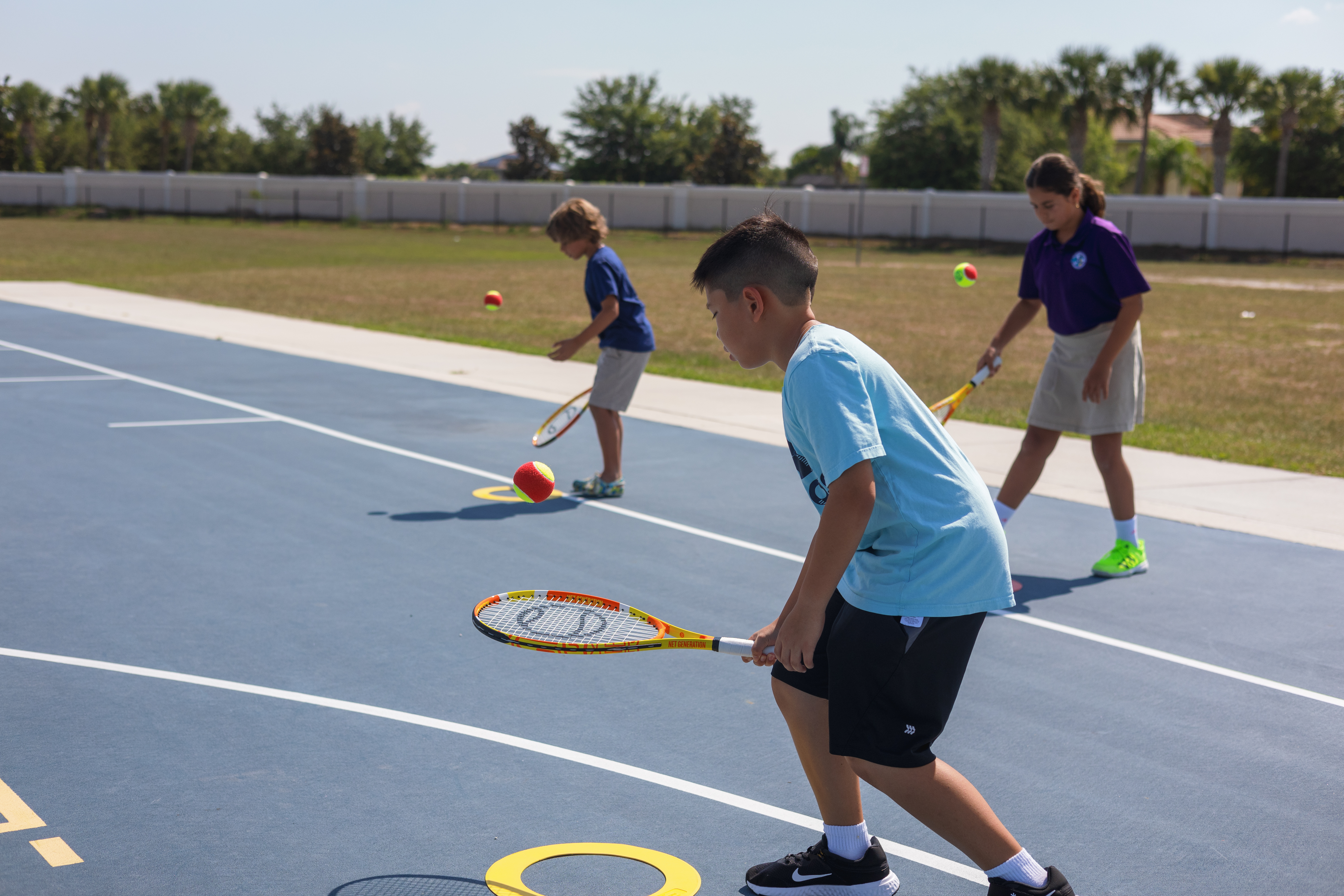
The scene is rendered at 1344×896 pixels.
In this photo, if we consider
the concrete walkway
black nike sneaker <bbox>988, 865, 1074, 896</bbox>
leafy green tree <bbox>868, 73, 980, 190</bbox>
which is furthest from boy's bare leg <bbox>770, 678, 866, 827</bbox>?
leafy green tree <bbox>868, 73, 980, 190</bbox>

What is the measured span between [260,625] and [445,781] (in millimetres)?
2019

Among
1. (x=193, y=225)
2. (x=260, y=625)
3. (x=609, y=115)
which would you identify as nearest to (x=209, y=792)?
(x=260, y=625)

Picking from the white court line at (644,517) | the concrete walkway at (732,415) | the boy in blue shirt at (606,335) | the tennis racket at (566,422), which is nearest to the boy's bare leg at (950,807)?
the white court line at (644,517)

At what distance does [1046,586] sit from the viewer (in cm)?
702

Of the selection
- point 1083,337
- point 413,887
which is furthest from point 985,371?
point 413,887

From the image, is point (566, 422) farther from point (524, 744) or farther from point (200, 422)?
point (524, 744)

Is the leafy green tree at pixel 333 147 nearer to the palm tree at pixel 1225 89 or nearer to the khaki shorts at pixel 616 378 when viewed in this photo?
the palm tree at pixel 1225 89

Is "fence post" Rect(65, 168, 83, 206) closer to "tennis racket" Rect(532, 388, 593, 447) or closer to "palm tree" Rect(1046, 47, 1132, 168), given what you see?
"palm tree" Rect(1046, 47, 1132, 168)

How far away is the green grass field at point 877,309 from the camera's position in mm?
14188

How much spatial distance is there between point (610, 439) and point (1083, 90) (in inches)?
2231

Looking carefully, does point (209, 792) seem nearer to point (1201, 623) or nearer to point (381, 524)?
point (381, 524)

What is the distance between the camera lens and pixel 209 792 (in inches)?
162

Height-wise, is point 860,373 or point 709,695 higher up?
point 860,373

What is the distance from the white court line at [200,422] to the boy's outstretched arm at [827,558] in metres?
9.53
